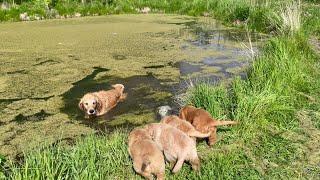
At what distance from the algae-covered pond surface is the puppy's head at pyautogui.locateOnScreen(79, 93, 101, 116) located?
0.12 meters

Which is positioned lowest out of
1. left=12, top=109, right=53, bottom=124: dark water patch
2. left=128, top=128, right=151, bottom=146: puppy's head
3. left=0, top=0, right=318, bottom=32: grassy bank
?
left=12, top=109, right=53, bottom=124: dark water patch

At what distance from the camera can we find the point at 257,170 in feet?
→ 11.7

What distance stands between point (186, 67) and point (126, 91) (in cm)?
183

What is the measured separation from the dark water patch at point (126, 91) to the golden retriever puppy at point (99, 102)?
0.07m

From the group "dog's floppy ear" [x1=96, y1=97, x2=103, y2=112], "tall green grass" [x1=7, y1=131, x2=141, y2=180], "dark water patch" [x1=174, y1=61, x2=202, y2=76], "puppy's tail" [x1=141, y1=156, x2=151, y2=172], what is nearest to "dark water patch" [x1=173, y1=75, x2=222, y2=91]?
"dark water patch" [x1=174, y1=61, x2=202, y2=76]

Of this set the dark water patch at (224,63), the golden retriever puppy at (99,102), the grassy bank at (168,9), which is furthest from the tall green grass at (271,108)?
the grassy bank at (168,9)

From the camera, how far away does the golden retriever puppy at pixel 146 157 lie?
10.6 ft

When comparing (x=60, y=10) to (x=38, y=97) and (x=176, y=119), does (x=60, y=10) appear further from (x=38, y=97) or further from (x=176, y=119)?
(x=176, y=119)

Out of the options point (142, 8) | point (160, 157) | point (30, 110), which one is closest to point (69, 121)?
point (30, 110)

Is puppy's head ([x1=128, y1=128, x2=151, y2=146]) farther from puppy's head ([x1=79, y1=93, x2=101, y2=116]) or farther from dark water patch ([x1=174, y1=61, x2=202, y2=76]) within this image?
dark water patch ([x1=174, y1=61, x2=202, y2=76])

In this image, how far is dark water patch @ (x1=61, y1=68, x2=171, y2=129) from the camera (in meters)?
5.20

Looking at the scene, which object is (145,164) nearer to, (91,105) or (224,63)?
(91,105)

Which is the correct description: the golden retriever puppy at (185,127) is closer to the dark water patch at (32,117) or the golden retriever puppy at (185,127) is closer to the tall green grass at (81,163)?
the tall green grass at (81,163)

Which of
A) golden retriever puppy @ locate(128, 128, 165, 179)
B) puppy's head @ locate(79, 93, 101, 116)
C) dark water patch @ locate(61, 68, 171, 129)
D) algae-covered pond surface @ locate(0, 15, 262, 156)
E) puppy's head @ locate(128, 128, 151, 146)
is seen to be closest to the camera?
golden retriever puppy @ locate(128, 128, 165, 179)
